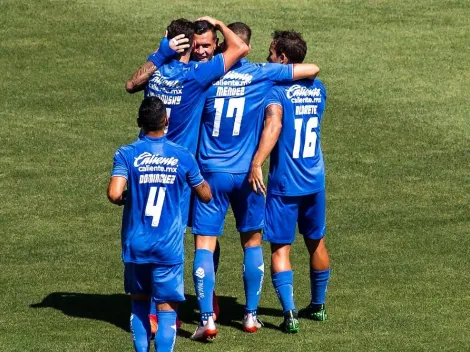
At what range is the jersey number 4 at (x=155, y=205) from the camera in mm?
9977

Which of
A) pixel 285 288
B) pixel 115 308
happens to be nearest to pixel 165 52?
pixel 285 288

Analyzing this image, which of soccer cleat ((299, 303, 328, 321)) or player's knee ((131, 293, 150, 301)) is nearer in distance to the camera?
player's knee ((131, 293, 150, 301))

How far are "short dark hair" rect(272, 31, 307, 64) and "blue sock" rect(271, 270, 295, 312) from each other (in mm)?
1876

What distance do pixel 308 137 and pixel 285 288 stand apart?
1.33 m

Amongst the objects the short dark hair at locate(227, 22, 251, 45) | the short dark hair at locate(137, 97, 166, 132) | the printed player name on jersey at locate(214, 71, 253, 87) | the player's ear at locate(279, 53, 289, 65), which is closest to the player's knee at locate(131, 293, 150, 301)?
the short dark hair at locate(137, 97, 166, 132)

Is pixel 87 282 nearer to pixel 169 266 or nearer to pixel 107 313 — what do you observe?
pixel 107 313

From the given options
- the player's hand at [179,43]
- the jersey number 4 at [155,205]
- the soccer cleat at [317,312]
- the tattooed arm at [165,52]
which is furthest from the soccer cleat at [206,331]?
the player's hand at [179,43]

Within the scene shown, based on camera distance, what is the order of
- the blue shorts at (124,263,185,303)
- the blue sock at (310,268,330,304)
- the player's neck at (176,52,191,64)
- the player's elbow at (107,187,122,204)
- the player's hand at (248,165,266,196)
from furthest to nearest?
the blue sock at (310,268,330,304)
the player's neck at (176,52,191,64)
the player's hand at (248,165,266,196)
the blue shorts at (124,263,185,303)
the player's elbow at (107,187,122,204)

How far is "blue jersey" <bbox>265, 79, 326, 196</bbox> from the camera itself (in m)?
11.4

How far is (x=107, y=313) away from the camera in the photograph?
1195cm

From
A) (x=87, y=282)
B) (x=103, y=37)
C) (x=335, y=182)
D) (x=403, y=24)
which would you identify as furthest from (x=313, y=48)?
(x=87, y=282)

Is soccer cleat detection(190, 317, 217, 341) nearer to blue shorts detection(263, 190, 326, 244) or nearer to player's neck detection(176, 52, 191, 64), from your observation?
blue shorts detection(263, 190, 326, 244)

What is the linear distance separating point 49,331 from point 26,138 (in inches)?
263

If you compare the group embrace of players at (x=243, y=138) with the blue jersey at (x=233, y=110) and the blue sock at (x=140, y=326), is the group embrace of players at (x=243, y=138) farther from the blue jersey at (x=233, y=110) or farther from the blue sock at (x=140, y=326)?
the blue sock at (x=140, y=326)
